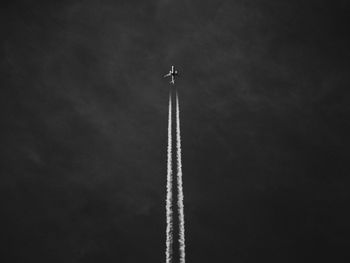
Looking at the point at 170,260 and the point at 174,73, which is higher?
the point at 174,73

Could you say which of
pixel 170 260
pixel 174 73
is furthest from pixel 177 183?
pixel 174 73

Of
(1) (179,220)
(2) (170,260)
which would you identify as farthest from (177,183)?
(2) (170,260)

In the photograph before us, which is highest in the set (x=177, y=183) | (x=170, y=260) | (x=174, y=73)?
(x=174, y=73)

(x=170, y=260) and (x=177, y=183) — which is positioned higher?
(x=177, y=183)

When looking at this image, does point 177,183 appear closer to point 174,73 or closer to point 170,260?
point 170,260

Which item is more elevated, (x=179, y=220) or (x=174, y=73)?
(x=174, y=73)

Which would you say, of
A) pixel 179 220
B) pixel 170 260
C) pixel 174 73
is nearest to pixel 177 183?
pixel 179 220

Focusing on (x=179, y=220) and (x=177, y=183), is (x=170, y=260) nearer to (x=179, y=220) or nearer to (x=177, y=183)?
(x=179, y=220)

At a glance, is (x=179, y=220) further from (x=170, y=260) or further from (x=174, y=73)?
(x=174, y=73)
